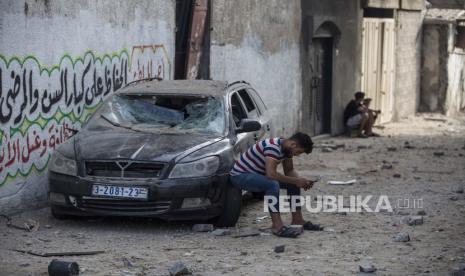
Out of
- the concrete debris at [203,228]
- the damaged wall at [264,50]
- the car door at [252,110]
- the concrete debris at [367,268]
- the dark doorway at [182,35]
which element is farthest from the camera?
the damaged wall at [264,50]

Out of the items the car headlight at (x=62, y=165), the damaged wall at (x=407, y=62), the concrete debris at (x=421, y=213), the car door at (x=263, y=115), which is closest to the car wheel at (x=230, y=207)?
the car headlight at (x=62, y=165)

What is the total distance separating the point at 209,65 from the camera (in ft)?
50.6

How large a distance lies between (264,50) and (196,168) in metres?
8.75

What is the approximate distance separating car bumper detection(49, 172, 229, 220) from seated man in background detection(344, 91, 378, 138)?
37.7 feet

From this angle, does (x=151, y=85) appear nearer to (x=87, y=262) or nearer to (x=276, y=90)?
(x=87, y=262)

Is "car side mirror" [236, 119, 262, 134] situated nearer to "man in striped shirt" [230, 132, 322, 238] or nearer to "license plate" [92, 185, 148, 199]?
"man in striped shirt" [230, 132, 322, 238]

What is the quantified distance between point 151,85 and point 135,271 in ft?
12.0

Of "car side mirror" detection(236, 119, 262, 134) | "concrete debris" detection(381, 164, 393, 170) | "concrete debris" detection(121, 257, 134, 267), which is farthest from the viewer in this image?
"concrete debris" detection(381, 164, 393, 170)

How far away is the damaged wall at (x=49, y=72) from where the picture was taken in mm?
9773

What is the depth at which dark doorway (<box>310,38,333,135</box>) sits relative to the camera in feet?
65.4

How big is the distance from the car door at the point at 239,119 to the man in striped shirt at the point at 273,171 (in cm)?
76

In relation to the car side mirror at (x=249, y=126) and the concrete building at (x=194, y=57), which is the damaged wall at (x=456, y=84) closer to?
the concrete building at (x=194, y=57)

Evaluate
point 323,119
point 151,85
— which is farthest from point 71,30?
point 323,119

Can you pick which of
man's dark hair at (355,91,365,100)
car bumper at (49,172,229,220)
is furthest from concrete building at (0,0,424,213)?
car bumper at (49,172,229,220)
